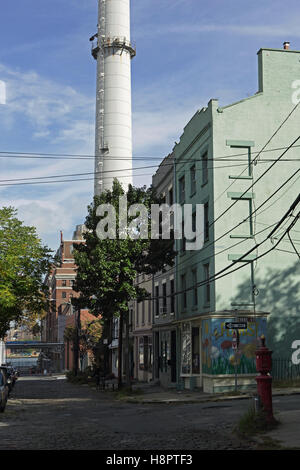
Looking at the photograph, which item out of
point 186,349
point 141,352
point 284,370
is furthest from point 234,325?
point 141,352

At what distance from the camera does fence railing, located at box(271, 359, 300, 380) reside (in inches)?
1268

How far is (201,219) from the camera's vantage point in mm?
35125

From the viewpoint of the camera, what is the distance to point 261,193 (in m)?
33.5

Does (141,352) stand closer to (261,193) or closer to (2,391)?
(261,193)

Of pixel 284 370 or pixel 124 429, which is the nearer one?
pixel 124 429

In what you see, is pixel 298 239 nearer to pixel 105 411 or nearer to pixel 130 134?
pixel 105 411

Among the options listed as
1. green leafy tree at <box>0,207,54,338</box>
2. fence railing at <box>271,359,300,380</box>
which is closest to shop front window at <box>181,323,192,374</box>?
fence railing at <box>271,359,300,380</box>

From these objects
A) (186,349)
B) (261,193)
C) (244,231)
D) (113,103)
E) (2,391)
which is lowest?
(2,391)

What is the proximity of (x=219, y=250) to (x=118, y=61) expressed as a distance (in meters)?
50.4

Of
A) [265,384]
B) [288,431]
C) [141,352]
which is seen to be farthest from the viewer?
[141,352]

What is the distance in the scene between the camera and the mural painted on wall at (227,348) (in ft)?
102

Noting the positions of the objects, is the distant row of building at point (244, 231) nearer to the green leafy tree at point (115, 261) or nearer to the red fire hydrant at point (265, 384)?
the green leafy tree at point (115, 261)

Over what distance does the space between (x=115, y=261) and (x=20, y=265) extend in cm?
729
